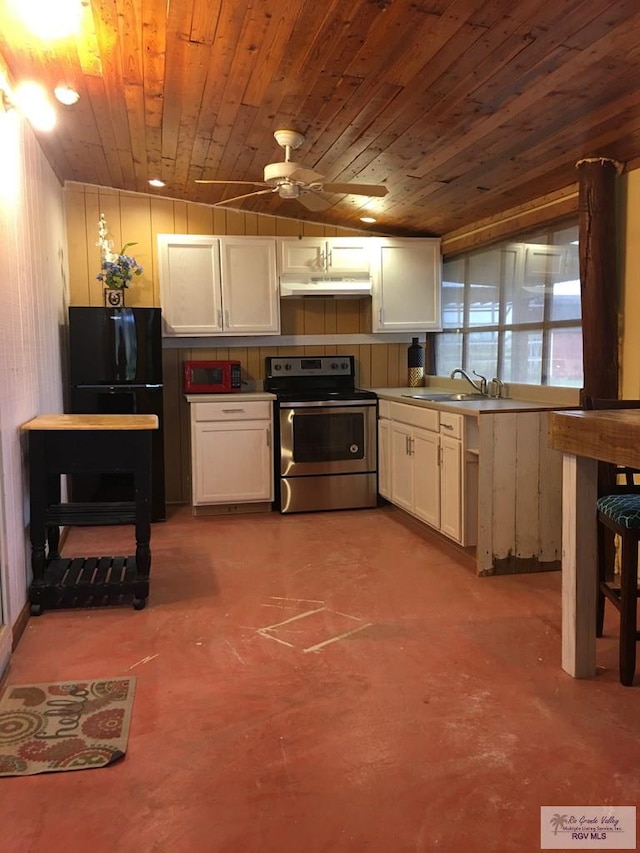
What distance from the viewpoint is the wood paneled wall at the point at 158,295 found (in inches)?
198

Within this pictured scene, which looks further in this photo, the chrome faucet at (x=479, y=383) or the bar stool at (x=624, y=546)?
the chrome faucet at (x=479, y=383)

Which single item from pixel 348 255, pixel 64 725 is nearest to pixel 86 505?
pixel 64 725

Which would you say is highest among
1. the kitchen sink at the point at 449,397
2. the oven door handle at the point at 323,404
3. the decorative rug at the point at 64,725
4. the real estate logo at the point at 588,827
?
the kitchen sink at the point at 449,397

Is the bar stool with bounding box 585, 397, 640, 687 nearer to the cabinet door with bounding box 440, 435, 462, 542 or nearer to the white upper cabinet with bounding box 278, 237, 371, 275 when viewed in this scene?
the cabinet door with bounding box 440, 435, 462, 542

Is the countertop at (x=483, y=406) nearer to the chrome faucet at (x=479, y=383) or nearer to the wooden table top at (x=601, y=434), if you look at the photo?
the chrome faucet at (x=479, y=383)

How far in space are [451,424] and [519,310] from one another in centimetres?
104

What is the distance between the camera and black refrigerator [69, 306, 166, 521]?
4578mm

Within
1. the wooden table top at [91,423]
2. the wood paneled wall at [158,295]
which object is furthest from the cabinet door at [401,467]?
the wooden table top at [91,423]

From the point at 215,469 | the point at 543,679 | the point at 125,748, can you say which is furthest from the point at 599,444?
the point at 215,469

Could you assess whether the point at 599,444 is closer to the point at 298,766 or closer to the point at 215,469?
the point at 298,766

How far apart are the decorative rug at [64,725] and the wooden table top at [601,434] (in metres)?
1.71

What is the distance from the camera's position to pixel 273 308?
5121 mm

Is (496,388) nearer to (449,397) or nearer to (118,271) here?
(449,397)

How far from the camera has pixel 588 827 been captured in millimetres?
1674
